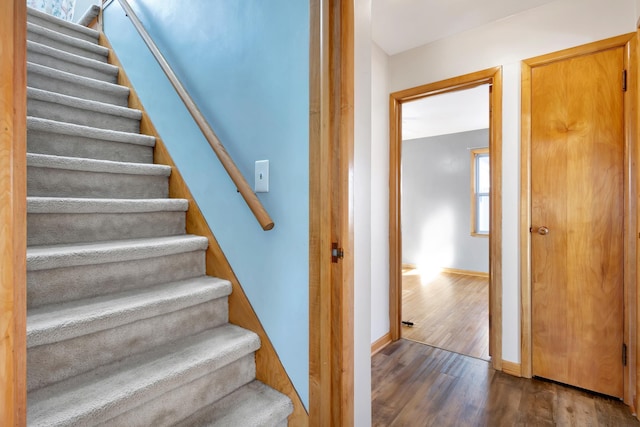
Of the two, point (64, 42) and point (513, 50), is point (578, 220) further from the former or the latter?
point (64, 42)

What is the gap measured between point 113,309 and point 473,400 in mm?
1947

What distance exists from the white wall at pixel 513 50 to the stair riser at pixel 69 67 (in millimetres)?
2118

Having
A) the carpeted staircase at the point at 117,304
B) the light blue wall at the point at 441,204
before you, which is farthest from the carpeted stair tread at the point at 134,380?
the light blue wall at the point at 441,204

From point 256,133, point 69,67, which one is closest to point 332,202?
point 256,133

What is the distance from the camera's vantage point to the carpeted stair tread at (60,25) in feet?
7.78

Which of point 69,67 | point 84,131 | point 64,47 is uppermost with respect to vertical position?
point 64,47

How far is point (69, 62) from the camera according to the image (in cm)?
219

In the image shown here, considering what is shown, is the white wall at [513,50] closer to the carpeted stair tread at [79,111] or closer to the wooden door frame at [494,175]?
the wooden door frame at [494,175]

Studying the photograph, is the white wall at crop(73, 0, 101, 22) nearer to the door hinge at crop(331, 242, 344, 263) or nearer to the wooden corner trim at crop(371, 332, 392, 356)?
the door hinge at crop(331, 242, 344, 263)

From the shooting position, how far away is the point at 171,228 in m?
1.69

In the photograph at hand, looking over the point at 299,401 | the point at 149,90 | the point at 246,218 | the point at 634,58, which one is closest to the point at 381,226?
the point at 246,218

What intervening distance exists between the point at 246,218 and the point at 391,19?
5.91 ft

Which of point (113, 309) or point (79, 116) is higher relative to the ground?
point (79, 116)

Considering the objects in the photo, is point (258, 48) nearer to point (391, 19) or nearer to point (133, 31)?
point (391, 19)
